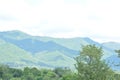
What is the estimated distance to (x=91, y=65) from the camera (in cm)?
4725

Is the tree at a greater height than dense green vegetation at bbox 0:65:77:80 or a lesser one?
greater

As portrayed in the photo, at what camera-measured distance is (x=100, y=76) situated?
4634cm

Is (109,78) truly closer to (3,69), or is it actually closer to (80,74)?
(80,74)

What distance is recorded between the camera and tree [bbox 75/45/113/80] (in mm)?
46531

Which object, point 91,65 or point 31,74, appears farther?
point 31,74

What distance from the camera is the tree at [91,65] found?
1832 inches

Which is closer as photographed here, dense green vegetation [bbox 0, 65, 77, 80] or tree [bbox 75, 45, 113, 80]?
tree [bbox 75, 45, 113, 80]

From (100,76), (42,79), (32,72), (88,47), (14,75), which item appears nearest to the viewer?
(100,76)

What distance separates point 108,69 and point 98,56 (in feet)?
6.69

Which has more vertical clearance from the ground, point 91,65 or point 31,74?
point 91,65

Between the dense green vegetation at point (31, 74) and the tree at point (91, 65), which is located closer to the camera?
the tree at point (91, 65)

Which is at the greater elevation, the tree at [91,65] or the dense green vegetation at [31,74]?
the tree at [91,65]

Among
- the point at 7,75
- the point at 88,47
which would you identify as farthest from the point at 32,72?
the point at 88,47

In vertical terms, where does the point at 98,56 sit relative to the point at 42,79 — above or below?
above
